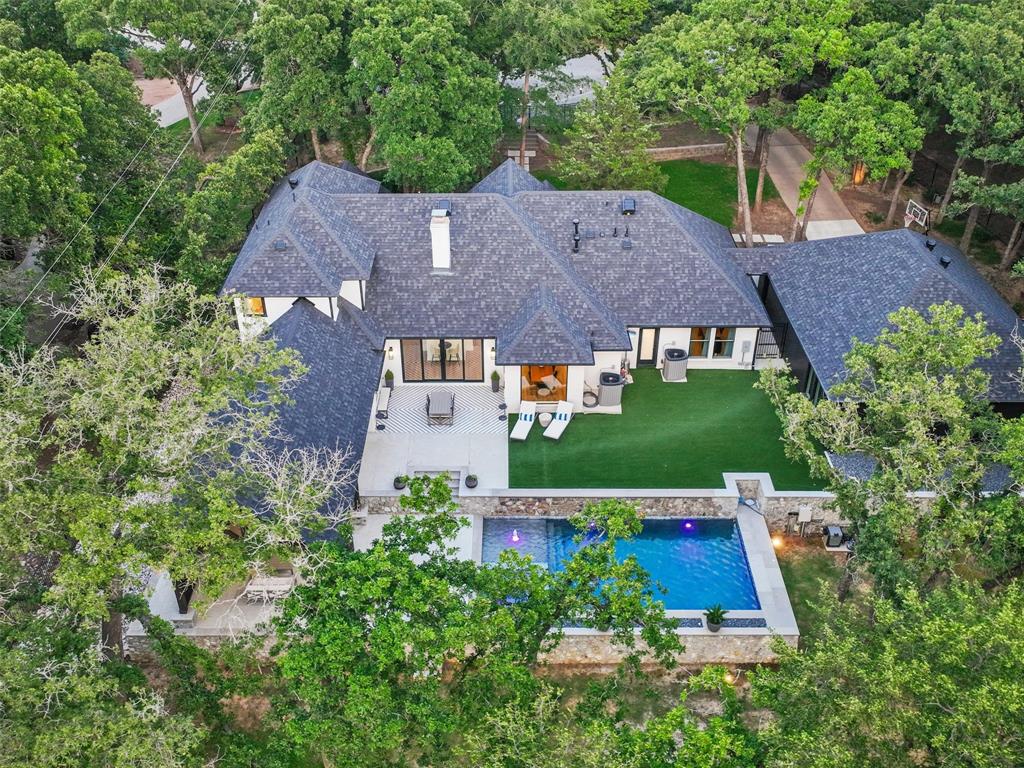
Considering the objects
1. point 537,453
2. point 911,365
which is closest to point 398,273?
point 537,453

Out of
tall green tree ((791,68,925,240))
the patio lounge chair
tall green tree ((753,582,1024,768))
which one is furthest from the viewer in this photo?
tall green tree ((791,68,925,240))

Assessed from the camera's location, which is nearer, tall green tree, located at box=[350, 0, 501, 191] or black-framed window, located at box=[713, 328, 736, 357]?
black-framed window, located at box=[713, 328, 736, 357]

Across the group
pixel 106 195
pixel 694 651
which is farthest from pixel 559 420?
pixel 106 195

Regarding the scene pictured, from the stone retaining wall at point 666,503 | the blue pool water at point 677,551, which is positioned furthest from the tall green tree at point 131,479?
the blue pool water at point 677,551

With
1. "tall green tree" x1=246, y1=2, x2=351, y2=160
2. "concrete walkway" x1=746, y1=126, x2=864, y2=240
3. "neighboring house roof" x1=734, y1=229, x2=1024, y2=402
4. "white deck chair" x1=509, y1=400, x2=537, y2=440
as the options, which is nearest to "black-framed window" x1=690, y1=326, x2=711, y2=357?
"neighboring house roof" x1=734, y1=229, x2=1024, y2=402

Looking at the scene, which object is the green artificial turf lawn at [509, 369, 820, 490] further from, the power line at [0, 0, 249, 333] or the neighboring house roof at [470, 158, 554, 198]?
the power line at [0, 0, 249, 333]
